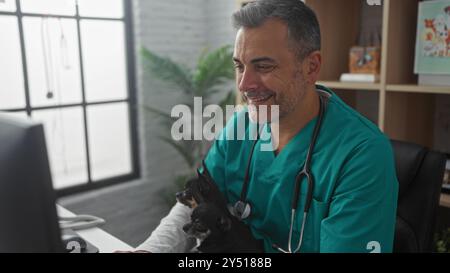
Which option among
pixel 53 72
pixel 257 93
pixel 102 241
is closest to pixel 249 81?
pixel 257 93

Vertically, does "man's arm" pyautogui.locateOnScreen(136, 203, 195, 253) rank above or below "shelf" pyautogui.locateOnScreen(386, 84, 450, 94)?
below

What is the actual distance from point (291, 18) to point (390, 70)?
29.7 inches

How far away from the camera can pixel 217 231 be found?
3.28 ft

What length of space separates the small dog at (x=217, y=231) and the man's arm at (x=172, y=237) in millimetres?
70

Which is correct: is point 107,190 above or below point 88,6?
below

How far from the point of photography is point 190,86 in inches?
102

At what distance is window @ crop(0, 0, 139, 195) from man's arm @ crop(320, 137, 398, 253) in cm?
156

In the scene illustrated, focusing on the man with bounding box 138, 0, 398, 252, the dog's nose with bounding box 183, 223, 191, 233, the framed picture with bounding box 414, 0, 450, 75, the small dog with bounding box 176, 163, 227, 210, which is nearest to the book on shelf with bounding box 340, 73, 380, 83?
the framed picture with bounding box 414, 0, 450, 75

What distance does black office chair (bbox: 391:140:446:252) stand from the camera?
1018 millimetres

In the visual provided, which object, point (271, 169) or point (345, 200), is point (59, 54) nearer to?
point (271, 169)

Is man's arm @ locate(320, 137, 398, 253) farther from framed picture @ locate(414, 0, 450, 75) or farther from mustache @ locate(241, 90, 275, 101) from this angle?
framed picture @ locate(414, 0, 450, 75)

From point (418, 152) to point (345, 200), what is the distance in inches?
11.5
